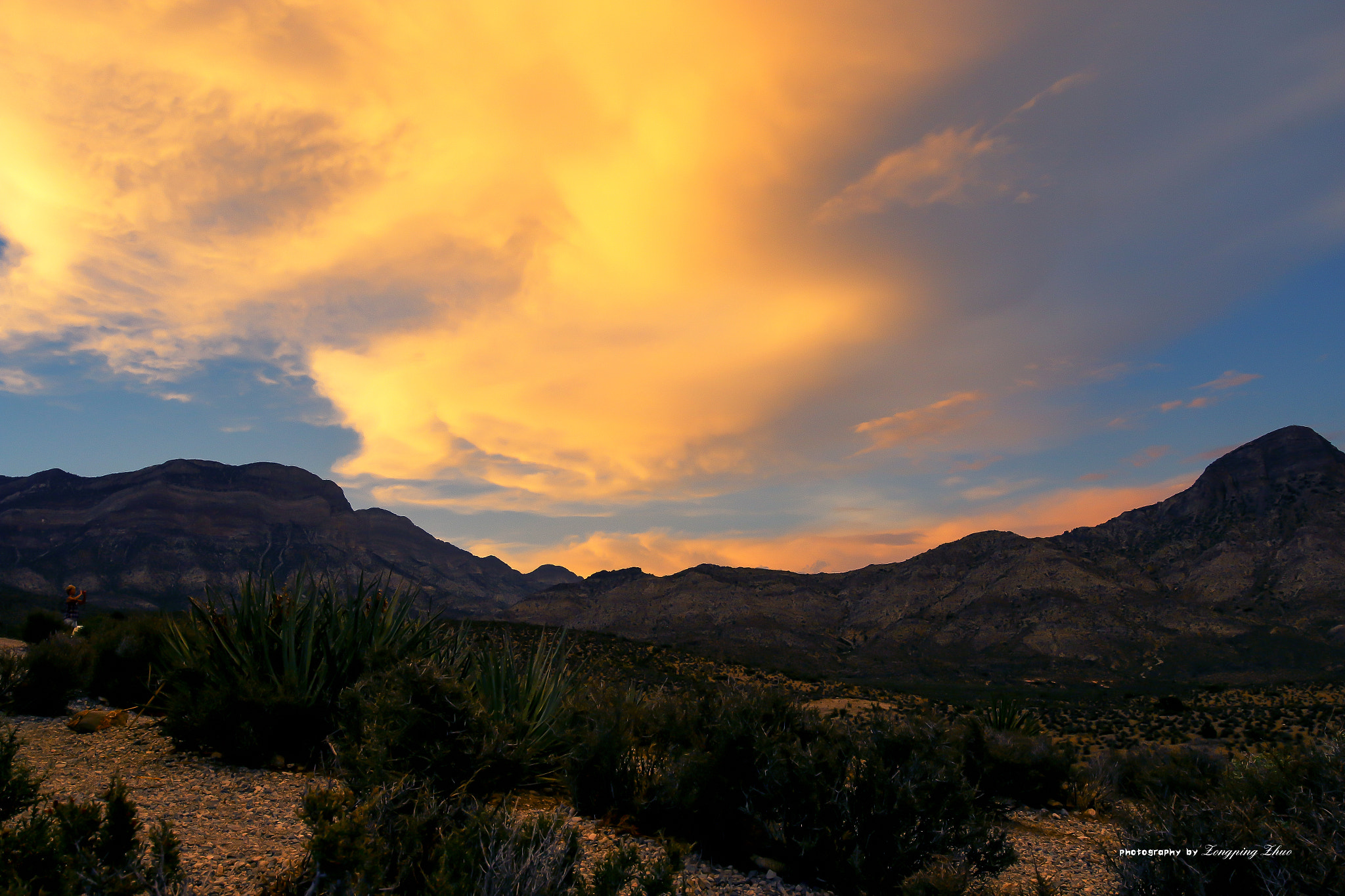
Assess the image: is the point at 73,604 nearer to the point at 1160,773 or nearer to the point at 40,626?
the point at 40,626

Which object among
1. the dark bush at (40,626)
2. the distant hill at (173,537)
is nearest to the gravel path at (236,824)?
the dark bush at (40,626)

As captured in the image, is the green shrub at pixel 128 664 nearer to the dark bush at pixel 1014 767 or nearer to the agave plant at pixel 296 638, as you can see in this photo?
the agave plant at pixel 296 638

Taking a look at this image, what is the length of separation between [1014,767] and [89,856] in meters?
Result: 10.5

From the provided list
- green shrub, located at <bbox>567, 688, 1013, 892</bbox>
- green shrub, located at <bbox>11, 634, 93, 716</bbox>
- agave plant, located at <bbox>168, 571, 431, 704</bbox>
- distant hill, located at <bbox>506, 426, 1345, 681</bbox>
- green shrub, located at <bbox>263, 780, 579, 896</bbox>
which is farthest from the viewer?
distant hill, located at <bbox>506, 426, 1345, 681</bbox>

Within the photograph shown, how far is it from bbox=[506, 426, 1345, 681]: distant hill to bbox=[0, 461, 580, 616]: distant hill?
1653 inches

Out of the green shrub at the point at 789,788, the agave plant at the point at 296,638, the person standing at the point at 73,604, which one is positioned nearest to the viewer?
the green shrub at the point at 789,788

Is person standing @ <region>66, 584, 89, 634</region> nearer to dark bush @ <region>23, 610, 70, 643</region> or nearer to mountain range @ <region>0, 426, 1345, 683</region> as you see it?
dark bush @ <region>23, 610, 70, 643</region>

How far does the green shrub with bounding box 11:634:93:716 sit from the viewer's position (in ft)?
32.0

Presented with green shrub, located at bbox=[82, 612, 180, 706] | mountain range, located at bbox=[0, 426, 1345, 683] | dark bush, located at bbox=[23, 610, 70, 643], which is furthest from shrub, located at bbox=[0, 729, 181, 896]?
mountain range, located at bbox=[0, 426, 1345, 683]

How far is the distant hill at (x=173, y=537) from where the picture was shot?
125 meters

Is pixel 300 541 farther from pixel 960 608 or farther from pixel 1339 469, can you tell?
pixel 1339 469

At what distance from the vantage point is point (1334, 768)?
686 centimetres

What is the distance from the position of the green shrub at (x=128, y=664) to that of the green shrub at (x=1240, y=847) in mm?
11211

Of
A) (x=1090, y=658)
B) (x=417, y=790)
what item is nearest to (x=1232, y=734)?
(x=417, y=790)
